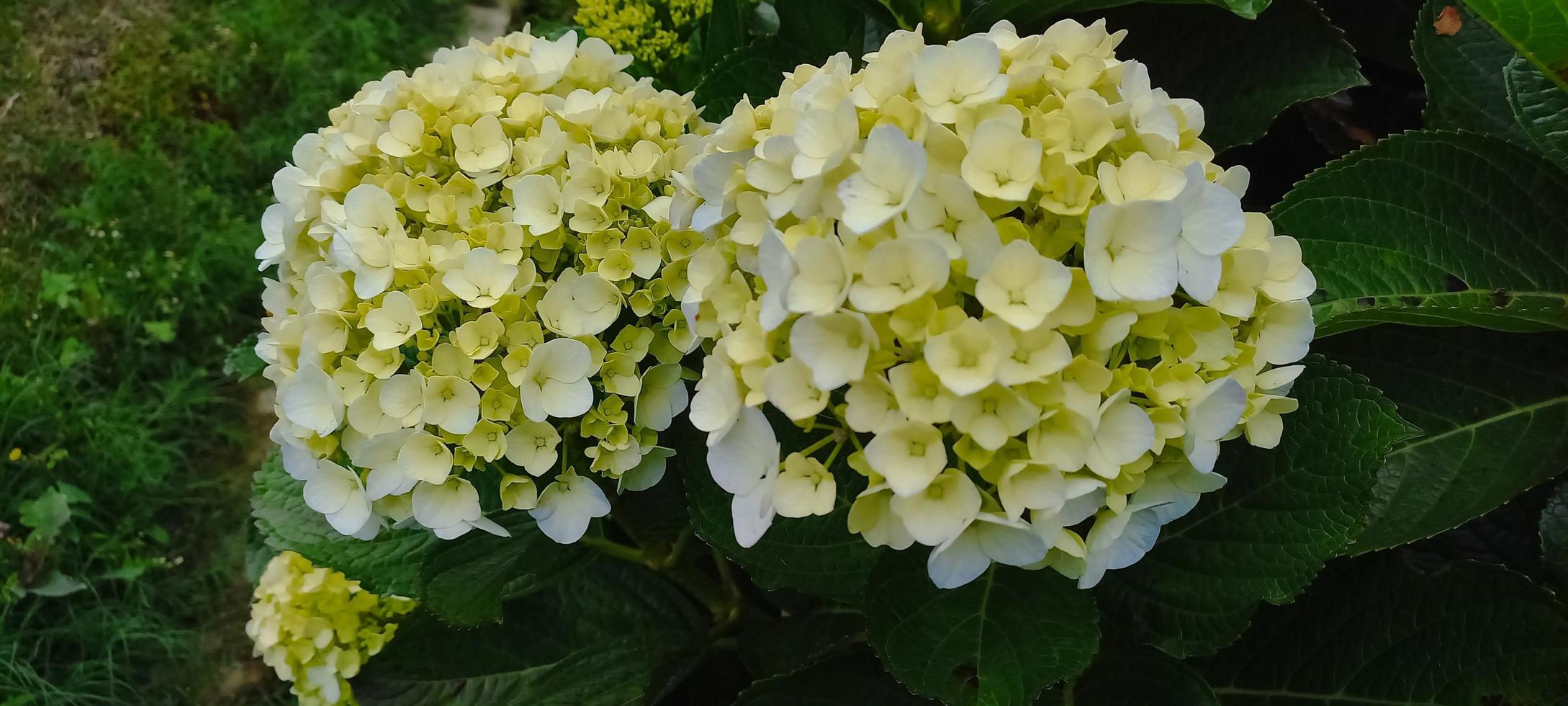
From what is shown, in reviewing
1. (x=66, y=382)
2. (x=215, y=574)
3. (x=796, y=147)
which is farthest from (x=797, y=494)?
(x=66, y=382)

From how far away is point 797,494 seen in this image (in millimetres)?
648

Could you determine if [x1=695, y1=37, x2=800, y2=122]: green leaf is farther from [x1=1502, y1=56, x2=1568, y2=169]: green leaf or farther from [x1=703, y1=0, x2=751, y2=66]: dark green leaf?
[x1=1502, y1=56, x2=1568, y2=169]: green leaf

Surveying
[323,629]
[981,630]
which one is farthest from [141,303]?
[981,630]

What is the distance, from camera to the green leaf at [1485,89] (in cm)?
95

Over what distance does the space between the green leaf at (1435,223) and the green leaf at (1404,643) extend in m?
0.24

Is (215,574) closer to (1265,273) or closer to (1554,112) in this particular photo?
(1265,273)

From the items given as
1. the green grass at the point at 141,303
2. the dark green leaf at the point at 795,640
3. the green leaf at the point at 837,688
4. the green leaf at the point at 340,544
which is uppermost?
the green leaf at the point at 340,544

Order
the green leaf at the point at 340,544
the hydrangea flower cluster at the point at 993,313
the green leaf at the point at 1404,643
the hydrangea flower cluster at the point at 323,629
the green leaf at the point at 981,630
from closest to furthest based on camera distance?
the hydrangea flower cluster at the point at 993,313
the green leaf at the point at 981,630
the green leaf at the point at 1404,643
the green leaf at the point at 340,544
the hydrangea flower cluster at the point at 323,629

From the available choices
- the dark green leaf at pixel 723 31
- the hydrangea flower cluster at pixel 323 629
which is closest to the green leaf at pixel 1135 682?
the dark green leaf at pixel 723 31

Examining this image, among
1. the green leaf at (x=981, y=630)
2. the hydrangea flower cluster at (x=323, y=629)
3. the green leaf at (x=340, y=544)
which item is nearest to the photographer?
the green leaf at (x=981, y=630)

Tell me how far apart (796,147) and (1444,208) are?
2.14 feet

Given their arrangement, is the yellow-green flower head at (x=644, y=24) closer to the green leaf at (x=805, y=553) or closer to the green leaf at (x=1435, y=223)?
the green leaf at (x=805, y=553)

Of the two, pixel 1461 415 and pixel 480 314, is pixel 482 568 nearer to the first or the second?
pixel 480 314

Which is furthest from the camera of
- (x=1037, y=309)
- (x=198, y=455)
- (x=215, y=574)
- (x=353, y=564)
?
(x=198, y=455)
